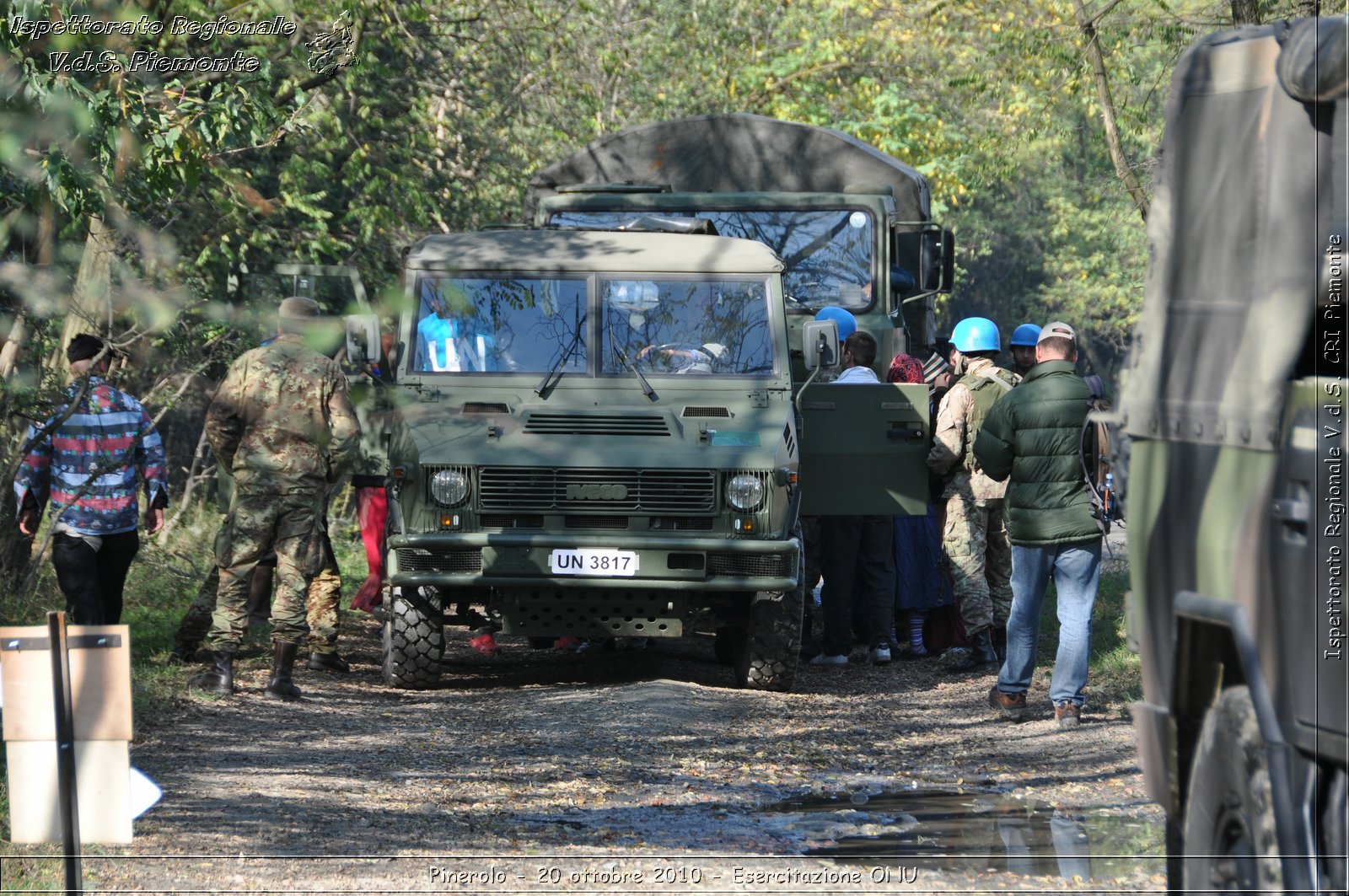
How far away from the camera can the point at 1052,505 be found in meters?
8.80

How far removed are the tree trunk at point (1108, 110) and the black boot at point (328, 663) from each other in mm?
5944

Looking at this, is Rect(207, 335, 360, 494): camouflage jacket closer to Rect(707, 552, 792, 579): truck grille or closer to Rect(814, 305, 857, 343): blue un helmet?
Rect(707, 552, 792, 579): truck grille

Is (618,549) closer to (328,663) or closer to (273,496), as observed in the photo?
(273,496)

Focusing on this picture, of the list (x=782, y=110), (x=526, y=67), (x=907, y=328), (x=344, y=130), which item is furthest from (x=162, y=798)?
(x=782, y=110)

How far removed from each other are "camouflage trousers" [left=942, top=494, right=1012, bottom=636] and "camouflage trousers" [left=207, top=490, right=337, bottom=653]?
3.72 meters

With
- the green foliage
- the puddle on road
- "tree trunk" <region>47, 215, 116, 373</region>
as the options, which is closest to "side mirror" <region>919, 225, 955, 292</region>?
the green foliage

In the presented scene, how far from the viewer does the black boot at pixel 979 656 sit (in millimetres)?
11117

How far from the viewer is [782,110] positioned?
90.9ft

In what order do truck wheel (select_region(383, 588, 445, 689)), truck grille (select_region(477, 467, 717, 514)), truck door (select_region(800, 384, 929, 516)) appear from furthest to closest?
truck door (select_region(800, 384, 929, 516)), truck wheel (select_region(383, 588, 445, 689)), truck grille (select_region(477, 467, 717, 514))

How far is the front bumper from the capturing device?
9.57 metres

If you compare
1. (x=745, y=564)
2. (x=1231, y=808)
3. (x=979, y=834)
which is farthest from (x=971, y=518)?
(x=1231, y=808)

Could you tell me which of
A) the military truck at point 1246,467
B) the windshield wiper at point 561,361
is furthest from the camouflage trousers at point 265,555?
the military truck at point 1246,467

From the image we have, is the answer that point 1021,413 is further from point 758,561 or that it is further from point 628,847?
point 628,847

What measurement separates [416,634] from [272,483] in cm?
121
